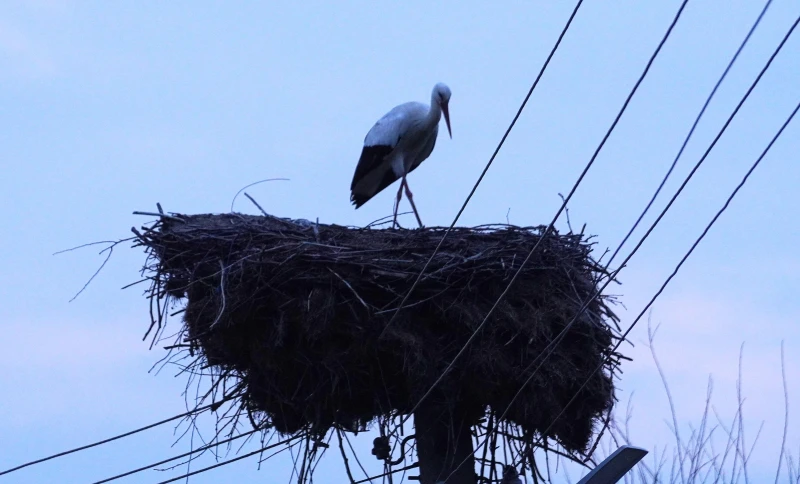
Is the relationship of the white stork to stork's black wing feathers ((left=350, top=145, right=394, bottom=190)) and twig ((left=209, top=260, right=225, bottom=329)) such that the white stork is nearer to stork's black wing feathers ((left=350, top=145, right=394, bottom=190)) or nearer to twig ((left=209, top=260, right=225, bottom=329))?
stork's black wing feathers ((left=350, top=145, right=394, bottom=190))

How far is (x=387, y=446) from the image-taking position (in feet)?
16.5

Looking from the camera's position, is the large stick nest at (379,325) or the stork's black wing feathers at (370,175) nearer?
the large stick nest at (379,325)

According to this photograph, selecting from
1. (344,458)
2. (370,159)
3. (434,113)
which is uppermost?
(434,113)

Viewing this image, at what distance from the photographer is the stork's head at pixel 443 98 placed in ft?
25.4

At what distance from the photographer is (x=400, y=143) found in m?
7.96

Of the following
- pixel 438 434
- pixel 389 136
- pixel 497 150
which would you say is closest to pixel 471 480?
pixel 438 434

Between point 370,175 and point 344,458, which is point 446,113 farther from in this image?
point 344,458

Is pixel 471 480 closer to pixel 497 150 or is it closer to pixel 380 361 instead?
pixel 380 361

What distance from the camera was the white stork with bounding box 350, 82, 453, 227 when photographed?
7.86 m

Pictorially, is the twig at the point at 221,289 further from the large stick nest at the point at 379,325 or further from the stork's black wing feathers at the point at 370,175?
the stork's black wing feathers at the point at 370,175

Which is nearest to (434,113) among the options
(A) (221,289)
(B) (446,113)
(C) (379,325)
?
(B) (446,113)

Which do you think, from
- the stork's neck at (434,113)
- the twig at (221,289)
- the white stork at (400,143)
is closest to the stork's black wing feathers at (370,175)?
the white stork at (400,143)

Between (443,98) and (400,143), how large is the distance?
1.53 ft

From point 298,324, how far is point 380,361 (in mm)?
429
